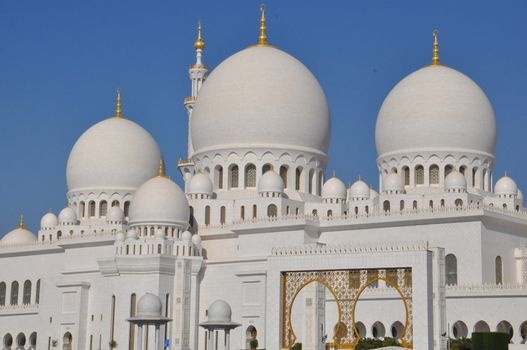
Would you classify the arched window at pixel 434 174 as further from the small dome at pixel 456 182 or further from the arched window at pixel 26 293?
the arched window at pixel 26 293

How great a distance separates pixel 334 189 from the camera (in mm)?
47062

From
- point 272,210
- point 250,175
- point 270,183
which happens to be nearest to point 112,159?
point 250,175

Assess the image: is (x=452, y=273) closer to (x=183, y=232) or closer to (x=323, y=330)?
(x=323, y=330)

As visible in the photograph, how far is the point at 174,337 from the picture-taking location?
44.6m

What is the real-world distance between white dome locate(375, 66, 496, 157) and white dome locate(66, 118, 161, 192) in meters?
12.4

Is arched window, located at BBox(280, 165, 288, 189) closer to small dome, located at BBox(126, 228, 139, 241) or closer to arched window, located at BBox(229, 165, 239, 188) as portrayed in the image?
arched window, located at BBox(229, 165, 239, 188)

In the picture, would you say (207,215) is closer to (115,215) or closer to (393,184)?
(115,215)

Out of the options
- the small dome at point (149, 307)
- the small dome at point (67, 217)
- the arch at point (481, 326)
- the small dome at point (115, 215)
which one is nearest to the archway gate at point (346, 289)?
the small dome at point (149, 307)

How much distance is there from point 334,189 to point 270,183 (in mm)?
2813

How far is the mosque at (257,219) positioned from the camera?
41.7 m

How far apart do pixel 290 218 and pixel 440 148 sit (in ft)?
25.7

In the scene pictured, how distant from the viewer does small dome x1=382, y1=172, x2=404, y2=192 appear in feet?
151

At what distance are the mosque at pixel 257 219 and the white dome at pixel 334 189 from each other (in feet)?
0.36

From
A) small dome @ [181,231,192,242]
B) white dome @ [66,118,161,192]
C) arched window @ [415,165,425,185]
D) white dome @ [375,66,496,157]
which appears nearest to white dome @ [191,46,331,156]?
white dome @ [375,66,496,157]
